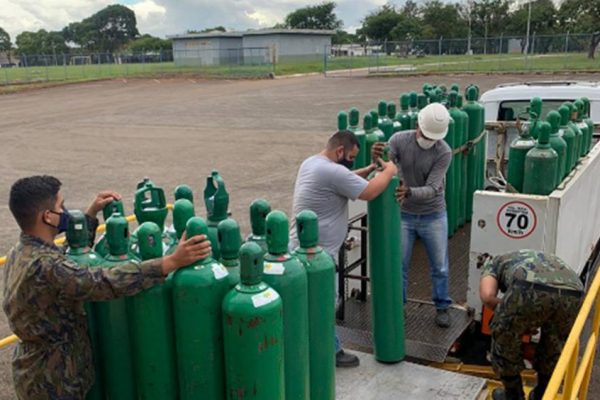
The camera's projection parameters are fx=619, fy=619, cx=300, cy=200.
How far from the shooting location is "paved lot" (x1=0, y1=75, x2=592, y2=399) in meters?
11.8

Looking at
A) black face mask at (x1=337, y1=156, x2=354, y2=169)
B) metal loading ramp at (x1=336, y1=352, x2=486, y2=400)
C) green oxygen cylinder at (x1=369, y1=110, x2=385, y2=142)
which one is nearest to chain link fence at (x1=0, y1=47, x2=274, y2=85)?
green oxygen cylinder at (x1=369, y1=110, x2=385, y2=142)

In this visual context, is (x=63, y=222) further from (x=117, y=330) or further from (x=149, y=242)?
(x=117, y=330)

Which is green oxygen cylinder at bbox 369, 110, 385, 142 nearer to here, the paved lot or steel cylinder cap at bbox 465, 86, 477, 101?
steel cylinder cap at bbox 465, 86, 477, 101

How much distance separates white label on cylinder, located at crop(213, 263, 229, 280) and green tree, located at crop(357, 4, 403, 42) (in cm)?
8253

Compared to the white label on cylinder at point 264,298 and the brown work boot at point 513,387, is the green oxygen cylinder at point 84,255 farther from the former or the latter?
the brown work boot at point 513,387

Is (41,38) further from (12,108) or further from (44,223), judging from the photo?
(44,223)

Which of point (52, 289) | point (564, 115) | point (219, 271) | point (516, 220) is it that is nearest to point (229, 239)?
point (219, 271)

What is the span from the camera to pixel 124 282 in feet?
7.62

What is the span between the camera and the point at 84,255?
2.59 metres

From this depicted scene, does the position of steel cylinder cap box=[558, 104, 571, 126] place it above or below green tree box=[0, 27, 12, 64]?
below

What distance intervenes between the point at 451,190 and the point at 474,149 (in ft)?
2.44

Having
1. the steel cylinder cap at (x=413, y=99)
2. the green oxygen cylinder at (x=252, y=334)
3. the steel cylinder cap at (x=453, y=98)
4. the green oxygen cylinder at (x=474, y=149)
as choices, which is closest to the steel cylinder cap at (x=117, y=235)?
the green oxygen cylinder at (x=252, y=334)

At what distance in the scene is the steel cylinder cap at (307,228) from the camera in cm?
282

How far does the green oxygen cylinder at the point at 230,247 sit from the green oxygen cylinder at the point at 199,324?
0.06 m
